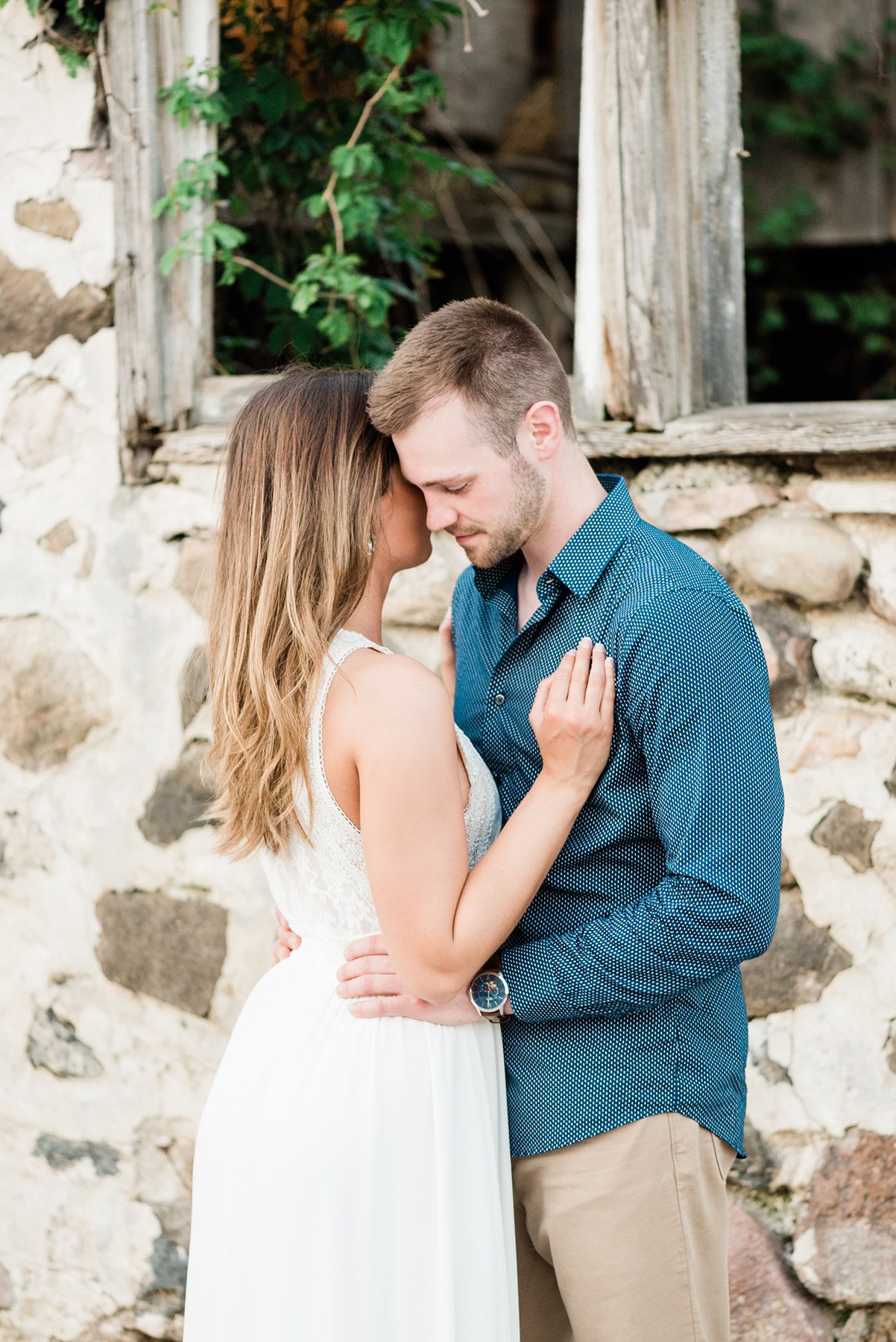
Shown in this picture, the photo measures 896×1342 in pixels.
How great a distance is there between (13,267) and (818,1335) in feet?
9.13

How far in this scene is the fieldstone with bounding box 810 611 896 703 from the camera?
2.13 metres

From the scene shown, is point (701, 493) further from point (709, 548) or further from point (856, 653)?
point (856, 653)

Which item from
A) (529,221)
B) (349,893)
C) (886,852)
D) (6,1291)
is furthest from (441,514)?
(529,221)

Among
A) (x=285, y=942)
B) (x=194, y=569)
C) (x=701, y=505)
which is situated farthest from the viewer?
(x=194, y=569)

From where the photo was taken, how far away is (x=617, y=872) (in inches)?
62.2

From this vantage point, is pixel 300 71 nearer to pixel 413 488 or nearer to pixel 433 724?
pixel 413 488

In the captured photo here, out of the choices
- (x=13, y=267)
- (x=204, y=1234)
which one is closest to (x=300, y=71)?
(x=13, y=267)

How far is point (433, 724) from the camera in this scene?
4.79 ft

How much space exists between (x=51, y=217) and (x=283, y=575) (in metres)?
1.45

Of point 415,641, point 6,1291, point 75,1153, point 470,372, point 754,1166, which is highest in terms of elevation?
point 470,372

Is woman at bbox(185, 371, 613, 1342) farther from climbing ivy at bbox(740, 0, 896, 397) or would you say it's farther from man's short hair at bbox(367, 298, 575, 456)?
climbing ivy at bbox(740, 0, 896, 397)

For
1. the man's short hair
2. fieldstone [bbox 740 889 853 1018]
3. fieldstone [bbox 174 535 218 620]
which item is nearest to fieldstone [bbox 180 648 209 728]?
fieldstone [bbox 174 535 218 620]

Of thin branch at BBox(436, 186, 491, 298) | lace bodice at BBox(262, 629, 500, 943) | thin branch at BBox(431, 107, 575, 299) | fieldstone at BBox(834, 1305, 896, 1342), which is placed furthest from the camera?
thin branch at BBox(431, 107, 575, 299)

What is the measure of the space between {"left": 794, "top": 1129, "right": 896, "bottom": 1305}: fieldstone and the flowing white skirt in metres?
0.88
